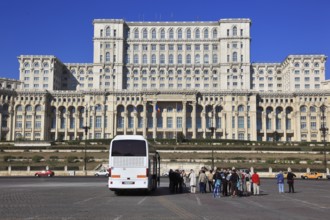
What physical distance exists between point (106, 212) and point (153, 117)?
385 feet

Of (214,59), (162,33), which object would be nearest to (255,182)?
(214,59)

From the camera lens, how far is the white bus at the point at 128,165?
2930 cm

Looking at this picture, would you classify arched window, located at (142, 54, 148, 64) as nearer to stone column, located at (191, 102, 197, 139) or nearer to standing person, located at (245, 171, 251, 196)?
stone column, located at (191, 102, 197, 139)

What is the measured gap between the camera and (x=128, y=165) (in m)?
29.5

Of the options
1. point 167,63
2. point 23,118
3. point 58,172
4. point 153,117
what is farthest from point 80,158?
point 167,63

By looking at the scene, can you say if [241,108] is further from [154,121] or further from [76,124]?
[76,124]

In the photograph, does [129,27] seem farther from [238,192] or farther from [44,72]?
[238,192]

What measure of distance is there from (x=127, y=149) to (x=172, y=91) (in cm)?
10724

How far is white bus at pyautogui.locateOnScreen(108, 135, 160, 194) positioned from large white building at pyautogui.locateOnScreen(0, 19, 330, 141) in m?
105

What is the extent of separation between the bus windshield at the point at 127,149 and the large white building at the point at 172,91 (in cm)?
10524

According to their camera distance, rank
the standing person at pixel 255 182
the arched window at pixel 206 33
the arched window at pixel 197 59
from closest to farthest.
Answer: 1. the standing person at pixel 255 182
2. the arched window at pixel 197 59
3. the arched window at pixel 206 33

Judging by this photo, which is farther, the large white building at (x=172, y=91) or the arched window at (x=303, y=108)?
the arched window at (x=303, y=108)

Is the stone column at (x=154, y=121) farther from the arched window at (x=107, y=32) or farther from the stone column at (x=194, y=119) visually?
the arched window at (x=107, y=32)

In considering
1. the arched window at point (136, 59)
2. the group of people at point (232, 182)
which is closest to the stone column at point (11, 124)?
the arched window at point (136, 59)
